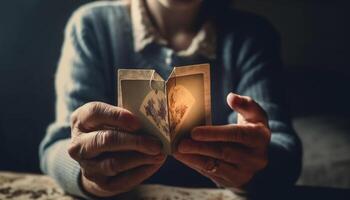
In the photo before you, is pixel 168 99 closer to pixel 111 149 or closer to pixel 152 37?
pixel 111 149

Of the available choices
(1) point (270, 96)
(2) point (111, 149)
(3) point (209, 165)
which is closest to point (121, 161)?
(2) point (111, 149)

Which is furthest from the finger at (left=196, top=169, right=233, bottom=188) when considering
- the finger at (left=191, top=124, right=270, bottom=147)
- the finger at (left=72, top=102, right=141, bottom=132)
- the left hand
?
the finger at (left=72, top=102, right=141, bottom=132)

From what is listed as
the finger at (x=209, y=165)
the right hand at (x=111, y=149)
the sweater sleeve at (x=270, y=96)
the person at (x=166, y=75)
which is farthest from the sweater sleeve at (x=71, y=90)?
the sweater sleeve at (x=270, y=96)

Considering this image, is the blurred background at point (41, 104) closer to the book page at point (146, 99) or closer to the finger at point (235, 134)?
the finger at point (235, 134)

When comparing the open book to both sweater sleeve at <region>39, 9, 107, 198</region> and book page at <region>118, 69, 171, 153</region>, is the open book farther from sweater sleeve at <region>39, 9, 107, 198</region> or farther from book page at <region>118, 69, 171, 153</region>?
sweater sleeve at <region>39, 9, 107, 198</region>

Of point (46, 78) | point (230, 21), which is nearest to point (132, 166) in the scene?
point (230, 21)
